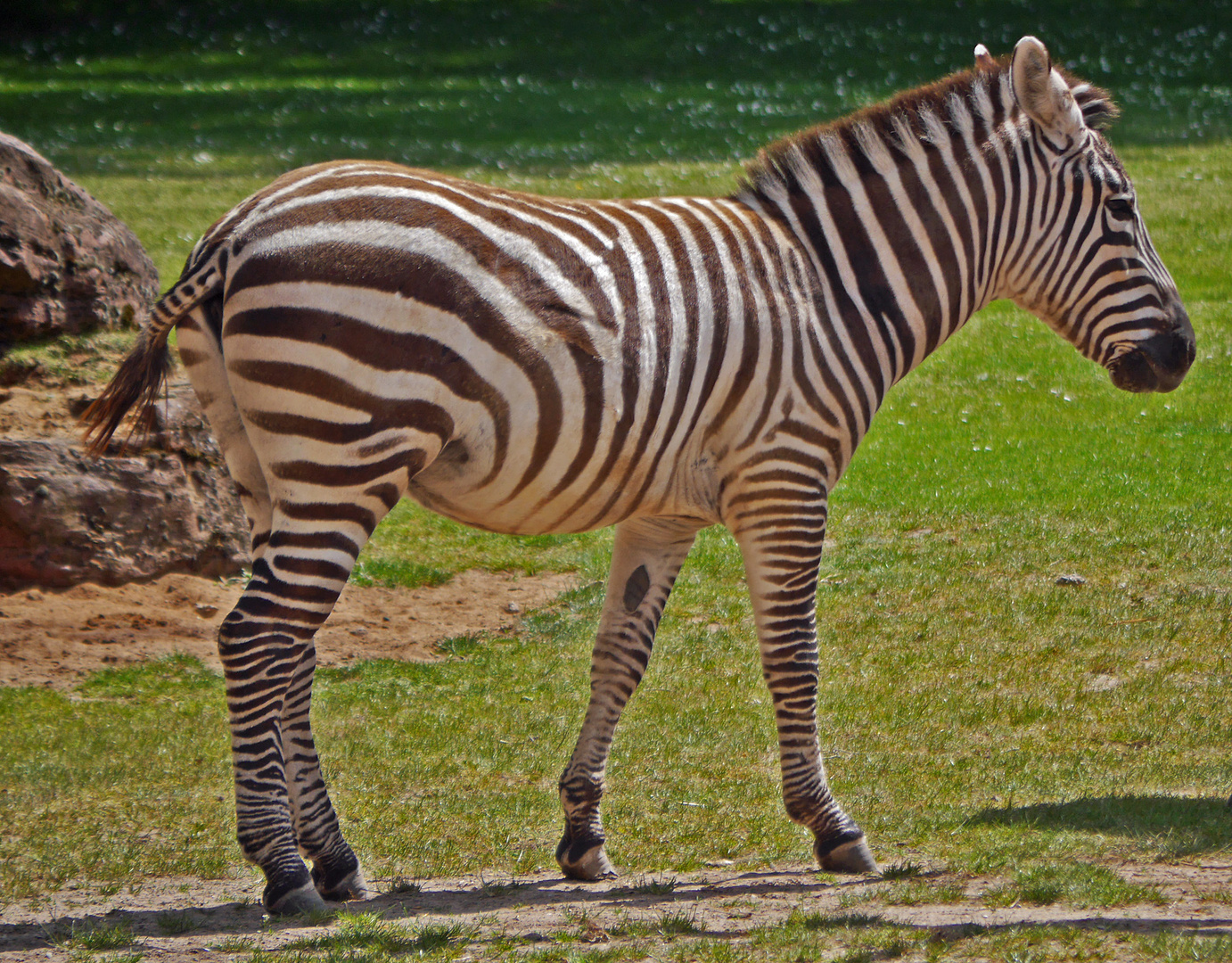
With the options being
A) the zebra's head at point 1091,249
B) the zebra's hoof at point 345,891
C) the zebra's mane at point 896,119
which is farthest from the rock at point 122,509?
the zebra's head at point 1091,249

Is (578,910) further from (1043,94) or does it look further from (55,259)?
(55,259)

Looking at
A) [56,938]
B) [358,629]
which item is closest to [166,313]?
[56,938]

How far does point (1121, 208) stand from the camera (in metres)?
5.64

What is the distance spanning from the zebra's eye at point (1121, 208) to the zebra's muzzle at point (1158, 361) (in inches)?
19.3

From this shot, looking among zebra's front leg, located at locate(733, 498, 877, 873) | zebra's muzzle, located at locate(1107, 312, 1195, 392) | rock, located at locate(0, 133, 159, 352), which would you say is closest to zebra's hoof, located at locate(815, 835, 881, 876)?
zebra's front leg, located at locate(733, 498, 877, 873)

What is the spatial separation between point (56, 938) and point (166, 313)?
83.8 inches

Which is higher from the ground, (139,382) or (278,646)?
(139,382)

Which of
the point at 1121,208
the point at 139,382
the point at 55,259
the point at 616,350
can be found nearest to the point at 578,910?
the point at 616,350

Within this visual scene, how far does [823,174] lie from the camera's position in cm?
557

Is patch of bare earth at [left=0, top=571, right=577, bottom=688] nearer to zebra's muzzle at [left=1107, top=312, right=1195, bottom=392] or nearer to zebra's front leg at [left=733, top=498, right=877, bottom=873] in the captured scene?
zebra's front leg at [left=733, top=498, right=877, bottom=873]

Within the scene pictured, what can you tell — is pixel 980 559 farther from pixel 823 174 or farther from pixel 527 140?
pixel 527 140

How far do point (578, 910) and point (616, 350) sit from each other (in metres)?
2.03

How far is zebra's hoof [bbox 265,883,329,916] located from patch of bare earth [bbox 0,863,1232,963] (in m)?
0.04

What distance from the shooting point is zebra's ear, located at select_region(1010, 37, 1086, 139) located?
210 inches
